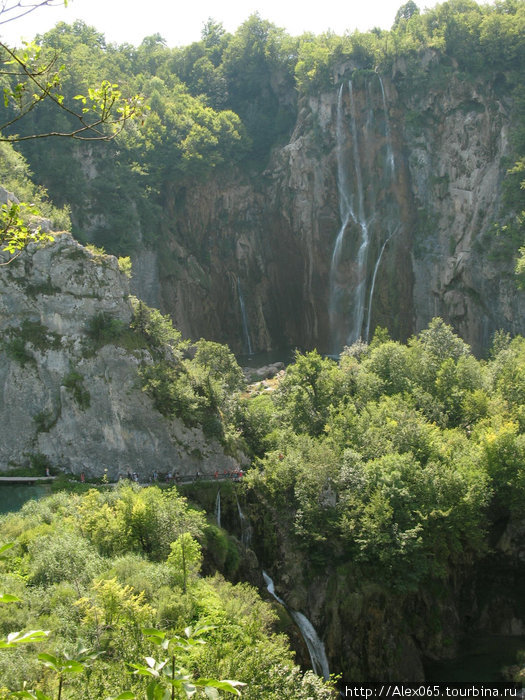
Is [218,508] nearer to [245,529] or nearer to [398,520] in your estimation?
[245,529]

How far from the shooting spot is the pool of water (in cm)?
2617

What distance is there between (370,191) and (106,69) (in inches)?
1217

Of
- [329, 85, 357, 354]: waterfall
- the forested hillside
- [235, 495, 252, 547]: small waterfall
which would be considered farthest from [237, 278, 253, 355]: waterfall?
[235, 495, 252, 547]: small waterfall

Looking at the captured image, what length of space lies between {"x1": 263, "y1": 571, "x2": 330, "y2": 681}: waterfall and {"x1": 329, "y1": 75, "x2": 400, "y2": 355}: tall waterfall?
33.8 m

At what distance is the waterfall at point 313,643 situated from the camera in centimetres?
2566

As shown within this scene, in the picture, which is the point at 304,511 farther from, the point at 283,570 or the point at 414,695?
the point at 414,695

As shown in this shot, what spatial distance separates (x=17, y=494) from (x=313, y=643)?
53.6ft

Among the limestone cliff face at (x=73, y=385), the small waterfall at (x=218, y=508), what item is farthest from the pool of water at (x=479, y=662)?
the limestone cliff face at (x=73, y=385)

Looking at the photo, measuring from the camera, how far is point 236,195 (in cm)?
6569

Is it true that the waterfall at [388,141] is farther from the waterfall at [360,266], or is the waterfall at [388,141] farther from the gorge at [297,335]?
the waterfall at [360,266]

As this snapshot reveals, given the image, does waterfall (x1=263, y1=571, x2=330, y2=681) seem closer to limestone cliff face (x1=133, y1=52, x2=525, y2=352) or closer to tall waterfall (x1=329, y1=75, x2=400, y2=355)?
limestone cliff face (x1=133, y1=52, x2=525, y2=352)

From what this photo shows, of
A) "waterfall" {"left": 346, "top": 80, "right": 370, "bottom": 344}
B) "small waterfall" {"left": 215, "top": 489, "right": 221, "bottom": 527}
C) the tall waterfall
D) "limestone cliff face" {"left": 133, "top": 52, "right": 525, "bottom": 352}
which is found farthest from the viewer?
the tall waterfall

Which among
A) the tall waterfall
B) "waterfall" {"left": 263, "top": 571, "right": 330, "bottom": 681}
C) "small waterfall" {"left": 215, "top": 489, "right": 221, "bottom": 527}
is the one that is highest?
the tall waterfall

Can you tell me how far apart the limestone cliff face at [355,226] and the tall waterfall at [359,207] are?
0.10 m
